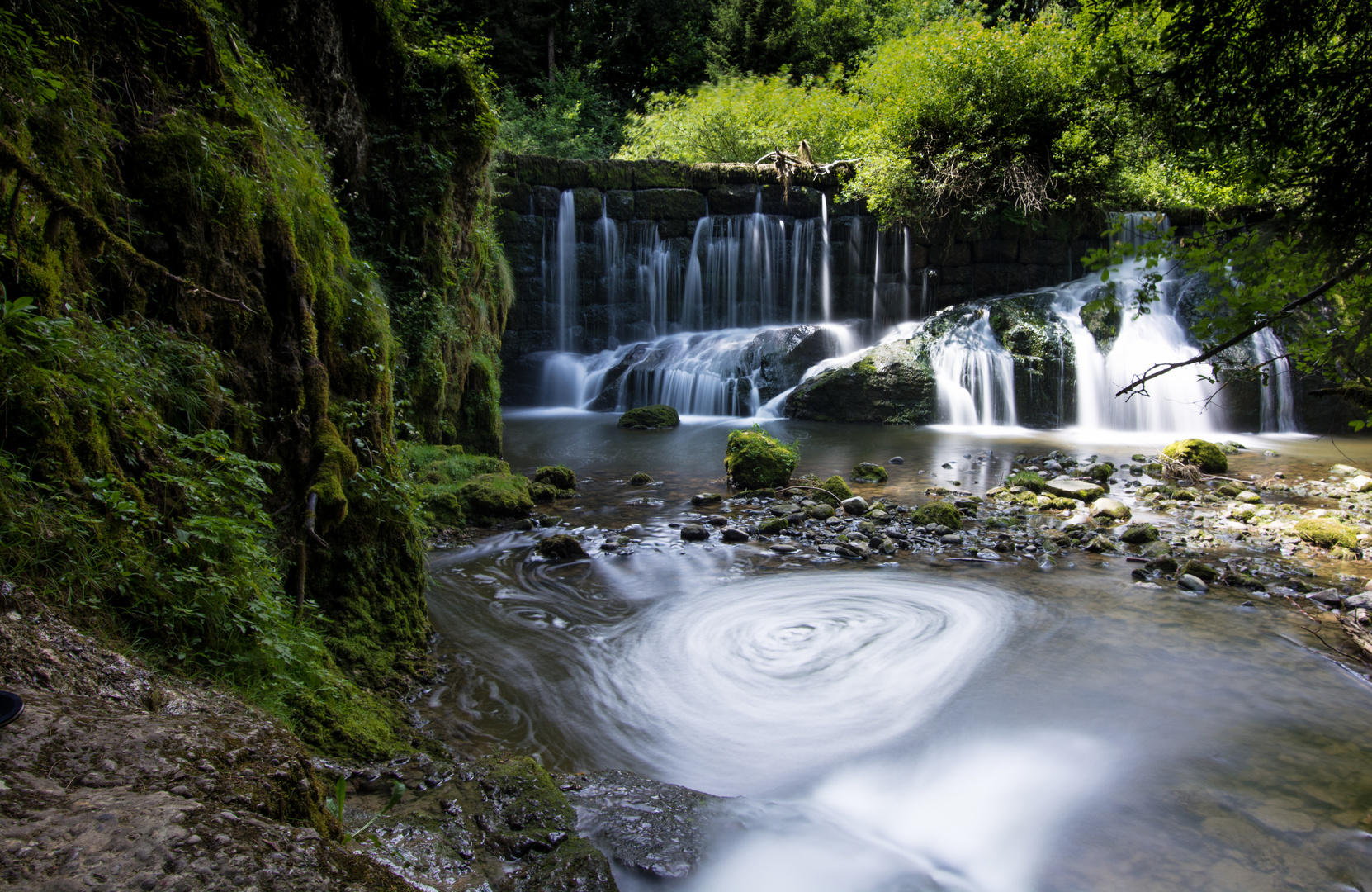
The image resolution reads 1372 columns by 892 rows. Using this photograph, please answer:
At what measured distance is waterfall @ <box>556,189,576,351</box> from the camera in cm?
1889

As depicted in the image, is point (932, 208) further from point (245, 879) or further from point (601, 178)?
point (245, 879)

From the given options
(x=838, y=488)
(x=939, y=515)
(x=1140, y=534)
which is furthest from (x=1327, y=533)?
(x=838, y=488)

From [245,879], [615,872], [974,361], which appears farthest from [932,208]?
[245,879]

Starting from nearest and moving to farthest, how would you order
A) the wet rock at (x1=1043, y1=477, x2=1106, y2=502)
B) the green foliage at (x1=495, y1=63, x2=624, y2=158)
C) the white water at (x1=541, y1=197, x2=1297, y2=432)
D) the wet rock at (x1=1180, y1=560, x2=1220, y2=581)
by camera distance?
the wet rock at (x1=1180, y1=560, x2=1220, y2=581), the wet rock at (x1=1043, y1=477, x2=1106, y2=502), the white water at (x1=541, y1=197, x2=1297, y2=432), the green foliage at (x1=495, y1=63, x2=624, y2=158)

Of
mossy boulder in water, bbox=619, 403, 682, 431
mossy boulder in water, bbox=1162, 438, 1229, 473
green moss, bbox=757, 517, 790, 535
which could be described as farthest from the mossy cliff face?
mossy boulder in water, bbox=1162, 438, 1229, 473

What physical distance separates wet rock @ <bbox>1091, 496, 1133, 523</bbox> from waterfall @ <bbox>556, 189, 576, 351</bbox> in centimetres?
1409

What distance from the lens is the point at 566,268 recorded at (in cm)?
1911

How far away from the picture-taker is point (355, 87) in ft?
23.0

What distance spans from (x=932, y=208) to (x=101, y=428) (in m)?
17.6

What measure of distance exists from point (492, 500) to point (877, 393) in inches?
403

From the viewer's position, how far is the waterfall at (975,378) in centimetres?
1541

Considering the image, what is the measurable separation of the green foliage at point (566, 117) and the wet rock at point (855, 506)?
18.0 metres

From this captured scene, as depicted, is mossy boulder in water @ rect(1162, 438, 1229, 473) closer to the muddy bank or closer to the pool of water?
the pool of water

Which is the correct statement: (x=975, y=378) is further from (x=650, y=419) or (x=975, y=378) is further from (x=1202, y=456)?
(x=650, y=419)
